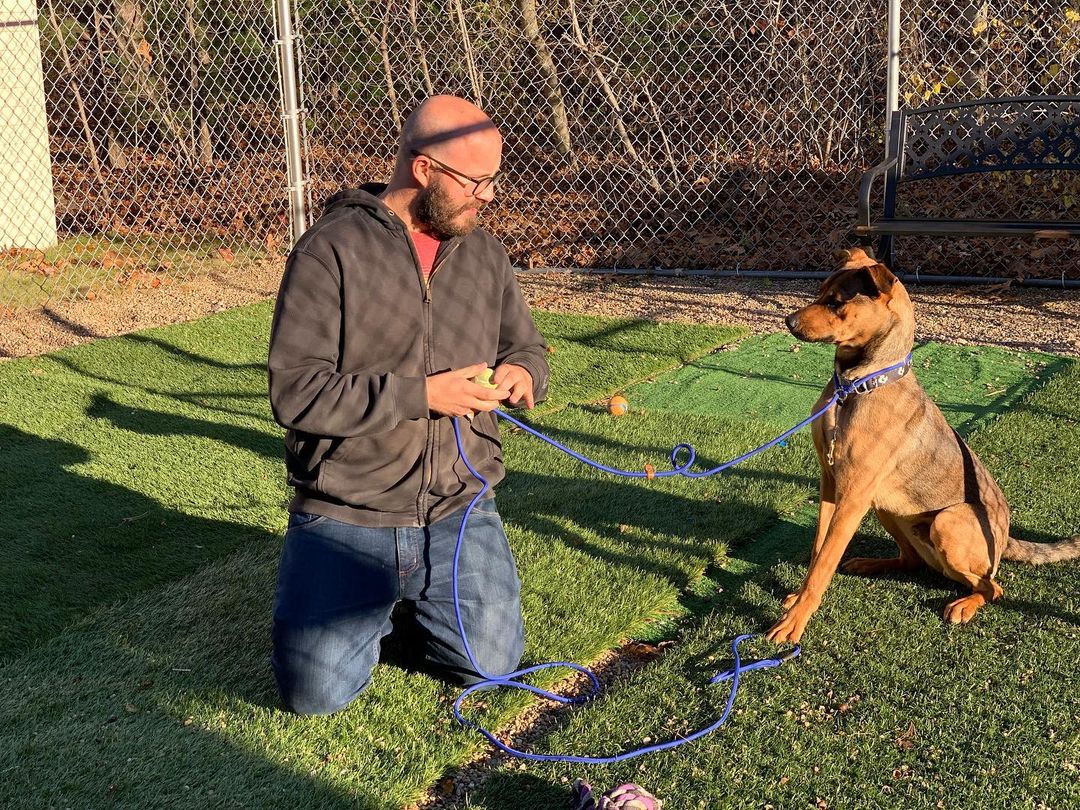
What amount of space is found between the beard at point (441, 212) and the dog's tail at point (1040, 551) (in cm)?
234

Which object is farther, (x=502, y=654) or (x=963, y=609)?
(x=963, y=609)

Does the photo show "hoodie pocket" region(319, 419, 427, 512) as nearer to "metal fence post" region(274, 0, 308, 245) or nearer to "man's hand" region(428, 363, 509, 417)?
"man's hand" region(428, 363, 509, 417)

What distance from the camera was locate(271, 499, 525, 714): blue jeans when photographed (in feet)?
11.3

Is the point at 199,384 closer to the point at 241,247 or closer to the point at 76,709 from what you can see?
the point at 76,709

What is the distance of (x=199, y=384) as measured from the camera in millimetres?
6949

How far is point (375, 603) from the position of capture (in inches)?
142

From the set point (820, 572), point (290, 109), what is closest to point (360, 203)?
point (820, 572)

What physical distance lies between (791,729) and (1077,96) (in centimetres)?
634

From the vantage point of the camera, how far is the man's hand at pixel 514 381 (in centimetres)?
355

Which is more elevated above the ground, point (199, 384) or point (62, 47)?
point (62, 47)

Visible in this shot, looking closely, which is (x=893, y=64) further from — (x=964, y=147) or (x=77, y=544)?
(x=77, y=544)

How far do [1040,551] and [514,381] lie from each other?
7.03 feet

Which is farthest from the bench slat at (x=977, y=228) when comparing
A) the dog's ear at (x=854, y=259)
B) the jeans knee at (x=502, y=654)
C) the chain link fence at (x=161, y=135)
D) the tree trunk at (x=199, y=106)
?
the tree trunk at (x=199, y=106)

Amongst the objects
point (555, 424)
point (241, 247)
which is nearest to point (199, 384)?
point (555, 424)
